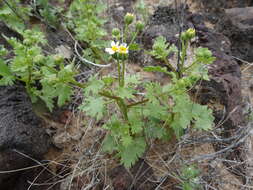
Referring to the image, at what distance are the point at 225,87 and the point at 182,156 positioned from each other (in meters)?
0.77

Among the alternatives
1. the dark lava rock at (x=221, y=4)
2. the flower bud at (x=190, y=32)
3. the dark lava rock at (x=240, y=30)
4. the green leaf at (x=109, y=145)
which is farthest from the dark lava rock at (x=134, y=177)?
the dark lava rock at (x=221, y=4)

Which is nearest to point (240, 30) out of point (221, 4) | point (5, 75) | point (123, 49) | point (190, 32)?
point (221, 4)

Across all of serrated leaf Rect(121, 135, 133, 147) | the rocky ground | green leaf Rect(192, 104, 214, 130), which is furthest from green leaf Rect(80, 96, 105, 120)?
green leaf Rect(192, 104, 214, 130)

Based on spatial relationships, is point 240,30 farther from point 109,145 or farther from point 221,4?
→ point 109,145

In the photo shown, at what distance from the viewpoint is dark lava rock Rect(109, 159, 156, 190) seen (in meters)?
1.88

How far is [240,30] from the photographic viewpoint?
289 cm

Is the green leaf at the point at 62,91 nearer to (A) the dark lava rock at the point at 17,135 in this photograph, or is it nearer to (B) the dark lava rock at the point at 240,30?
(A) the dark lava rock at the point at 17,135

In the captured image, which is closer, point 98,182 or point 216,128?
point 98,182

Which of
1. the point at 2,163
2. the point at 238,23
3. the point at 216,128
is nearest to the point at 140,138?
the point at 216,128

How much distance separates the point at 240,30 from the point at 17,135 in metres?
2.69

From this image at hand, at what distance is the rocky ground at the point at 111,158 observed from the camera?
6.22 feet

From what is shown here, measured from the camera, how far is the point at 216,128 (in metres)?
2.13

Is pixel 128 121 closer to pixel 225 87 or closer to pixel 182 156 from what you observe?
pixel 182 156

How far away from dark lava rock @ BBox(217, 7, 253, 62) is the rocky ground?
0.36 meters
